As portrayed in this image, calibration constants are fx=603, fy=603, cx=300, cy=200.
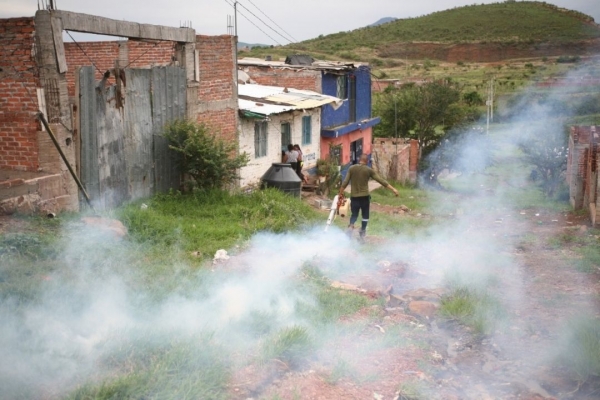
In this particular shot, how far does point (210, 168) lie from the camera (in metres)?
11.8

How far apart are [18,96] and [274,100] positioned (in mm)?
8109

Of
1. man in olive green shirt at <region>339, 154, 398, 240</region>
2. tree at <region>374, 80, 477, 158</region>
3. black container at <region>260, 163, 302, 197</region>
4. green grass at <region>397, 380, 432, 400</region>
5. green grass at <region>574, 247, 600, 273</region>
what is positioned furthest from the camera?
tree at <region>374, 80, 477, 158</region>

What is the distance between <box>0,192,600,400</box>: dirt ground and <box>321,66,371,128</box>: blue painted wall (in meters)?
11.9

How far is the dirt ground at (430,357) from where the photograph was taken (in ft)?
17.5

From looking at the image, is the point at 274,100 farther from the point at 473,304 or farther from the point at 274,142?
the point at 473,304

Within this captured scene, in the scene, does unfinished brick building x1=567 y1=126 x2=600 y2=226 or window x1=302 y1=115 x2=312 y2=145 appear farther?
window x1=302 y1=115 x2=312 y2=145

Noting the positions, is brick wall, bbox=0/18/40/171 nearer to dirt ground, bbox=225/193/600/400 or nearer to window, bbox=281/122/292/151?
dirt ground, bbox=225/193/600/400

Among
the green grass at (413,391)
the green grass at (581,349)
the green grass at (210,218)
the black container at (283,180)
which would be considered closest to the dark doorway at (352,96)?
the black container at (283,180)

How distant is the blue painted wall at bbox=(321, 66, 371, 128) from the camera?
66.9 ft

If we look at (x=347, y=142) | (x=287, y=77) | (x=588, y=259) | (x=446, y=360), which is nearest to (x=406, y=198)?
(x=347, y=142)

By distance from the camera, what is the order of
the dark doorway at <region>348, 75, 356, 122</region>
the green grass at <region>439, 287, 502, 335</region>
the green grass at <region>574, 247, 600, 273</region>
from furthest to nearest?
the dark doorway at <region>348, 75, 356, 122</region>
the green grass at <region>574, 247, 600, 273</region>
the green grass at <region>439, 287, 502, 335</region>

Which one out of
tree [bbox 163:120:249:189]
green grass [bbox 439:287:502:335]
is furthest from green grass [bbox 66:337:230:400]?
tree [bbox 163:120:249:189]

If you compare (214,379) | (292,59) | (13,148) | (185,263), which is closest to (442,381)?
(214,379)

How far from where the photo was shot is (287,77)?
19562 mm
